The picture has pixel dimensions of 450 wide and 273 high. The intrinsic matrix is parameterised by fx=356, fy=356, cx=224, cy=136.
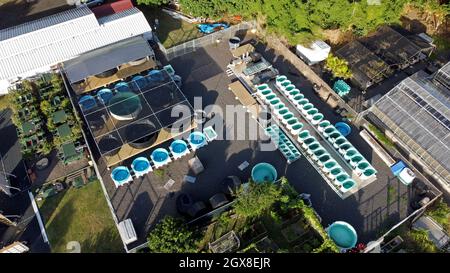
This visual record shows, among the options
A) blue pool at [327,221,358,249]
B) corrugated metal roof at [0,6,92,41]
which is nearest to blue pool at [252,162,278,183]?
blue pool at [327,221,358,249]

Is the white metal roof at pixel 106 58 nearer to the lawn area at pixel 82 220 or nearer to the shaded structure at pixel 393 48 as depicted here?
the lawn area at pixel 82 220

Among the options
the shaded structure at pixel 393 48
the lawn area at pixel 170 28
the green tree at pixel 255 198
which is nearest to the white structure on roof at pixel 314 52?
the shaded structure at pixel 393 48

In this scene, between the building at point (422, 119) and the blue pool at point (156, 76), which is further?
the blue pool at point (156, 76)

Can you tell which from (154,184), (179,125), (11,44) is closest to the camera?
(154,184)

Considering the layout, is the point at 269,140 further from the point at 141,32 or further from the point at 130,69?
the point at 141,32

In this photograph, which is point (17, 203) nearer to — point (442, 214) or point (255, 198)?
point (255, 198)

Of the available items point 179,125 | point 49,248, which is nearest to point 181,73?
point 179,125

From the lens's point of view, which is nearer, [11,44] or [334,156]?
[334,156]
